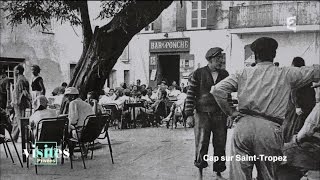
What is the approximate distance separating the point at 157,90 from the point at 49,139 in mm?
1156

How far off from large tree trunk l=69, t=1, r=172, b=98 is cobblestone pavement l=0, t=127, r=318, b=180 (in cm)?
56

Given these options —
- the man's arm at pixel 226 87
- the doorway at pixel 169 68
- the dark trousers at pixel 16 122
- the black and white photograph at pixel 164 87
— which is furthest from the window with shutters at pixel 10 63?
the man's arm at pixel 226 87

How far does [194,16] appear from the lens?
3.27 metres

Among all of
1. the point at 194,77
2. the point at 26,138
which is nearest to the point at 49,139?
the point at 26,138

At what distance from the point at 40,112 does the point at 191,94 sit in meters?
1.56

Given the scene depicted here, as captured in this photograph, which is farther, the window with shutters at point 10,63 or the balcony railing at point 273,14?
the window with shutters at point 10,63

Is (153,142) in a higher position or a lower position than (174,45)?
lower

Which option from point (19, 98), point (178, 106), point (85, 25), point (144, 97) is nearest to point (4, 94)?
point (19, 98)

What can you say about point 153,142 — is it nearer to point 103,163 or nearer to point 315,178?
point 103,163

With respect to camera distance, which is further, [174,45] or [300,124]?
[174,45]

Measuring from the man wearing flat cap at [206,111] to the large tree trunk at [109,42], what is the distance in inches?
19.8

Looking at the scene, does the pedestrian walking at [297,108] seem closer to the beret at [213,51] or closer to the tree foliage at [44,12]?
the beret at [213,51]

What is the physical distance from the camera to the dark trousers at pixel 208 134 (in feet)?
11.2

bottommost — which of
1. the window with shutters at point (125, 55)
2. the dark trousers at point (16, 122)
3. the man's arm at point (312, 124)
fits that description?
the dark trousers at point (16, 122)
